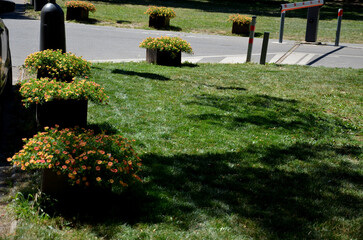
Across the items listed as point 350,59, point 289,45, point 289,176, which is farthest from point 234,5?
point 289,176

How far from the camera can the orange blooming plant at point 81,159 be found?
157 inches

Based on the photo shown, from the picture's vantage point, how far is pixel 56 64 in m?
6.89

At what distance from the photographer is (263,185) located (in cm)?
498

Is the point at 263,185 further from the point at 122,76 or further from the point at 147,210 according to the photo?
the point at 122,76

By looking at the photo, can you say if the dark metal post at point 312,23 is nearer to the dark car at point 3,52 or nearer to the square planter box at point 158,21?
the square planter box at point 158,21

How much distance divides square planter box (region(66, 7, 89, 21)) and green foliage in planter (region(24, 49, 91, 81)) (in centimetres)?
1542

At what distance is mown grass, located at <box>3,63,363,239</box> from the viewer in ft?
13.2

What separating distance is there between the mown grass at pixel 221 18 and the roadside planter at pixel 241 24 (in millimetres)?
383

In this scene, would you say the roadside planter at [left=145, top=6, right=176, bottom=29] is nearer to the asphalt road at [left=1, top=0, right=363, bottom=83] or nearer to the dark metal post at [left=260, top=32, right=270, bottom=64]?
the asphalt road at [left=1, top=0, right=363, bottom=83]

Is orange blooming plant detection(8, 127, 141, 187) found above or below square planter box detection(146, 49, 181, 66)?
below

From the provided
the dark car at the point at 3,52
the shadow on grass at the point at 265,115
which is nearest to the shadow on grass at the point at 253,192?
the shadow on grass at the point at 265,115

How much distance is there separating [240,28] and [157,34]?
4.26 metres

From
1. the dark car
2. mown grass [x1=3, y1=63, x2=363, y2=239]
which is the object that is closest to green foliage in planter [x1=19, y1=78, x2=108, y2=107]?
the dark car

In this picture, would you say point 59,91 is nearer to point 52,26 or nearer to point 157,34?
Answer: point 52,26
